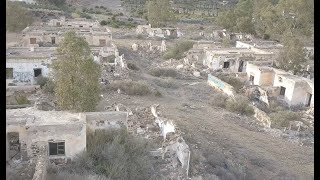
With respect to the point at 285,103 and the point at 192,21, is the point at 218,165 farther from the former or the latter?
the point at 192,21

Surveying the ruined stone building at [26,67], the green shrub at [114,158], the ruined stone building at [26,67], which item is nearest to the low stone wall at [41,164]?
the green shrub at [114,158]

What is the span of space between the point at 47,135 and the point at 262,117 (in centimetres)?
1195

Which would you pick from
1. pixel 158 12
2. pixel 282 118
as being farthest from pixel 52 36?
pixel 282 118

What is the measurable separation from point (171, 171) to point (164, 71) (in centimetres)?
1467

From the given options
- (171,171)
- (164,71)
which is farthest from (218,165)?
(164,71)

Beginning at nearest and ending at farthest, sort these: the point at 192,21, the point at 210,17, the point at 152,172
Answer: the point at 152,172 → the point at 192,21 → the point at 210,17

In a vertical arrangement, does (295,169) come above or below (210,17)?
below

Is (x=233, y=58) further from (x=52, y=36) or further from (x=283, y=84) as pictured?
(x=52, y=36)

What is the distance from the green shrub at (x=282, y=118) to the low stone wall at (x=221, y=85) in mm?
3470

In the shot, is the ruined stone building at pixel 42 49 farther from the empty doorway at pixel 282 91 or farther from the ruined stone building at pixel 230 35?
the ruined stone building at pixel 230 35

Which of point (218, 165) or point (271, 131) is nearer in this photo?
point (218, 165)

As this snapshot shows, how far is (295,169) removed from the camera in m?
14.4

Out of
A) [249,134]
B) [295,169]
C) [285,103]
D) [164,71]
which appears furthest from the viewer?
[164,71]

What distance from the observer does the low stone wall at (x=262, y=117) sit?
18.6 meters
